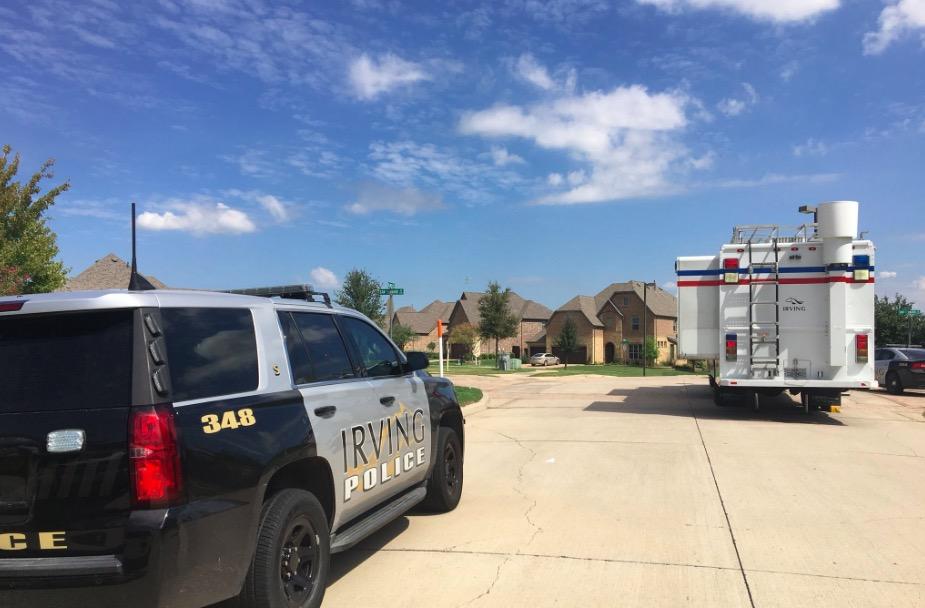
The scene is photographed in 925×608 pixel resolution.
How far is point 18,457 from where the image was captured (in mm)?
3025

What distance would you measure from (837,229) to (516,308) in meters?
73.2

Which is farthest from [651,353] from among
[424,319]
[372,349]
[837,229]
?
[372,349]

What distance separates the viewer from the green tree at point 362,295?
112 ft

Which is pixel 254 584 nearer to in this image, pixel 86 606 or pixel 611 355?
pixel 86 606

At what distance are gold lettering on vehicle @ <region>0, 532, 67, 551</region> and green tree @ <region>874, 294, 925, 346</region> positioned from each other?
6609 centimetres

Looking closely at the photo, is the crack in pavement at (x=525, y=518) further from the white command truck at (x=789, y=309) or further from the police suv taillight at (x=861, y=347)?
the police suv taillight at (x=861, y=347)

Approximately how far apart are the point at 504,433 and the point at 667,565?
7296mm

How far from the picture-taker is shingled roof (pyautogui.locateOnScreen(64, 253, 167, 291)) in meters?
24.0

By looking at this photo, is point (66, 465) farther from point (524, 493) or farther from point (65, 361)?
point (524, 493)

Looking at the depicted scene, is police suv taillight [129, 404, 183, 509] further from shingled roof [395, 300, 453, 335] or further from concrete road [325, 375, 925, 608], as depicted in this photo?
shingled roof [395, 300, 453, 335]

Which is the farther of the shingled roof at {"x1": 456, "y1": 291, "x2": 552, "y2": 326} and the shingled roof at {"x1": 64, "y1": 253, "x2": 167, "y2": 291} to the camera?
the shingled roof at {"x1": 456, "y1": 291, "x2": 552, "y2": 326}

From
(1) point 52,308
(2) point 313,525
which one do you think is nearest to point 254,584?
(2) point 313,525

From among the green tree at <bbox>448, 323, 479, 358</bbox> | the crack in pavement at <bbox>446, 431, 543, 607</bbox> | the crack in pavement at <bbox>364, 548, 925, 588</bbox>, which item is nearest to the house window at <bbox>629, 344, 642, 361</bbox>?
the green tree at <bbox>448, 323, 479, 358</bbox>

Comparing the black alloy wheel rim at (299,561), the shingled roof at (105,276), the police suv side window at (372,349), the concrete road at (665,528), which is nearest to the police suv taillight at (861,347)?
the concrete road at (665,528)
